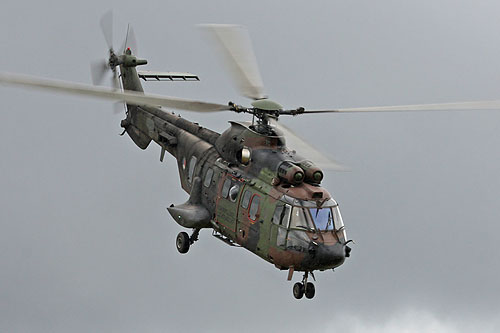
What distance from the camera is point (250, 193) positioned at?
27.3m

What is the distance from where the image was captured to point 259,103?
27.5 metres

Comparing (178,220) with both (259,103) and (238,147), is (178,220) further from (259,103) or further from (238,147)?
(259,103)

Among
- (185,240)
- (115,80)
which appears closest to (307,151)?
(185,240)

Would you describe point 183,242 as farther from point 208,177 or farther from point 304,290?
point 304,290

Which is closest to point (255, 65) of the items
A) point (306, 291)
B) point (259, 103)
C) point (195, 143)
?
point (259, 103)

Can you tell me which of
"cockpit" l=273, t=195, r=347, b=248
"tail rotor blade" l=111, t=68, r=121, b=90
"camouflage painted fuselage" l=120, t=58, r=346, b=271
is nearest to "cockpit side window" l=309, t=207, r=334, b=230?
"cockpit" l=273, t=195, r=347, b=248

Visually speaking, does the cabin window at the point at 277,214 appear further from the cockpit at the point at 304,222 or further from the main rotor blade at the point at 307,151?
the main rotor blade at the point at 307,151

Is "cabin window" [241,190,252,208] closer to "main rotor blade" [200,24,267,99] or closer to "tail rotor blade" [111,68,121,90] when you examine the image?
"main rotor blade" [200,24,267,99]

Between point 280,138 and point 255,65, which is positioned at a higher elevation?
point 255,65

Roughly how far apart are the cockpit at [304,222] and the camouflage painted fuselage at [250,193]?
3cm

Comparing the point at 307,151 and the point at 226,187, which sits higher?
the point at 307,151

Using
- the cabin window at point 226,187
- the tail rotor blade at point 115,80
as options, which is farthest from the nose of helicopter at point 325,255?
the tail rotor blade at point 115,80

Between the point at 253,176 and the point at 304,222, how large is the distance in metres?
2.77

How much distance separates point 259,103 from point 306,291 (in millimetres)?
6242
